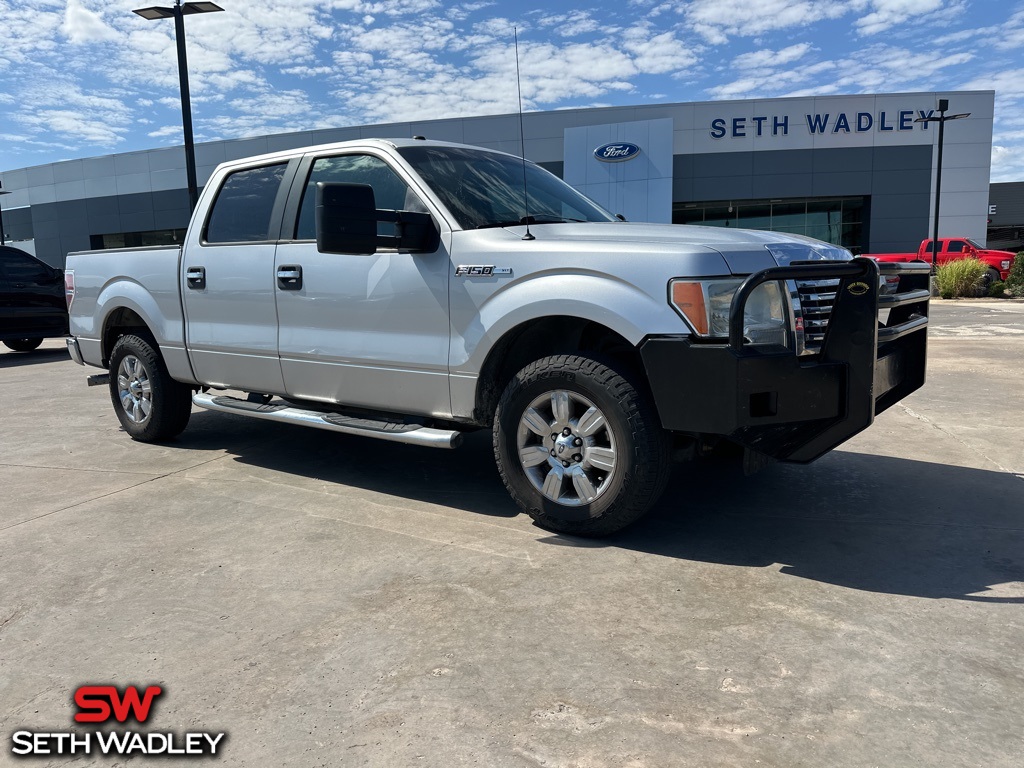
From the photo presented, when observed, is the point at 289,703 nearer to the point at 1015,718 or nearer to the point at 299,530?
the point at 299,530

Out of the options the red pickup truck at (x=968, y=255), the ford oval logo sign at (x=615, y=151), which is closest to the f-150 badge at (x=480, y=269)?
the red pickup truck at (x=968, y=255)

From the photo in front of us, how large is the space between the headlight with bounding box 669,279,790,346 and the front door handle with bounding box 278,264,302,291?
2335mm

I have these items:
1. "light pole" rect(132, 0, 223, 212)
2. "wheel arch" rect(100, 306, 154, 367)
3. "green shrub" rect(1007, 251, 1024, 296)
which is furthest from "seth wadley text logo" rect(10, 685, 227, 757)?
"green shrub" rect(1007, 251, 1024, 296)

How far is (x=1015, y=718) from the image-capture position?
7.06 feet

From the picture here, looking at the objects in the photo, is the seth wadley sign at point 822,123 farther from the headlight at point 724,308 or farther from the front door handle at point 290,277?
the headlight at point 724,308

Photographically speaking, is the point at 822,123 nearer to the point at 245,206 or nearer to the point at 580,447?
the point at 245,206

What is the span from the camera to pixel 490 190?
429cm

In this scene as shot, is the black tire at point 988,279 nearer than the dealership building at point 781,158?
Yes

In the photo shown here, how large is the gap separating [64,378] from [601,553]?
30.6 feet

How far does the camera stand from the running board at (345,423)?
392 centimetres

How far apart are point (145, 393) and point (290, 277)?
6.81ft

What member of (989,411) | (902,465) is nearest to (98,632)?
(902,465)

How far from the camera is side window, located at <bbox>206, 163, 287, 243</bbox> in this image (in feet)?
16.0

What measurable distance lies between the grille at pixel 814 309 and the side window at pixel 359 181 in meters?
1.98
